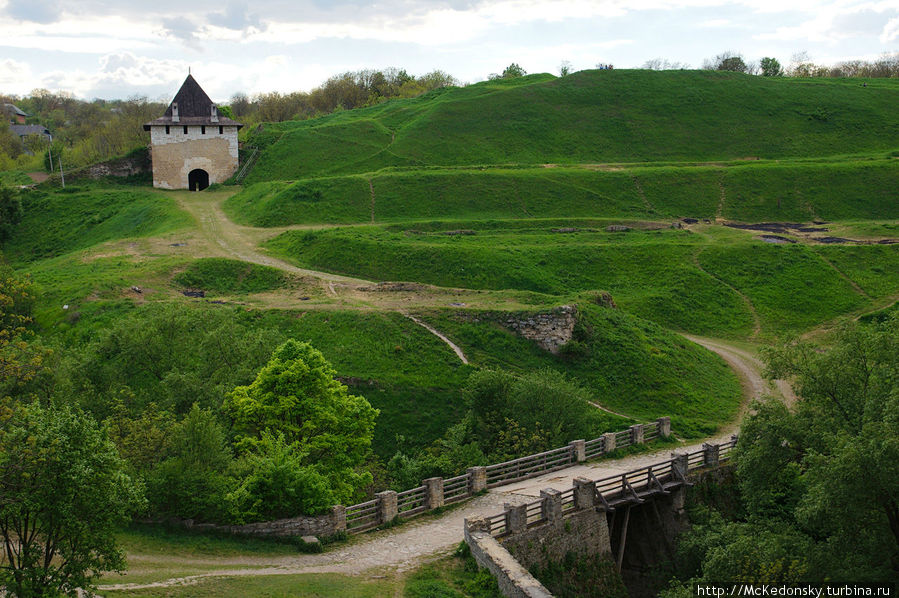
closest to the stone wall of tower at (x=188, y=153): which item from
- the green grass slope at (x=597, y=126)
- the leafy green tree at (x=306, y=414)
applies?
the green grass slope at (x=597, y=126)

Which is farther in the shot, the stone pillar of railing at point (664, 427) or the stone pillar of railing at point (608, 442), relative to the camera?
the stone pillar of railing at point (664, 427)

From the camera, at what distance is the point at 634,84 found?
3551 inches

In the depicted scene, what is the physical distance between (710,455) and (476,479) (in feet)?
24.8

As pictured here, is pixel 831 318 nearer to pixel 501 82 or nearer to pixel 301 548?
pixel 301 548

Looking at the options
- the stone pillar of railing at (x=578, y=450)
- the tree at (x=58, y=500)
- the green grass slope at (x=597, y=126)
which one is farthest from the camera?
the green grass slope at (x=597, y=126)

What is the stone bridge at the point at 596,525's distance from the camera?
16.7 metres

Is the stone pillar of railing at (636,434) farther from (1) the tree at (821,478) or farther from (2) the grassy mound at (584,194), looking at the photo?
(2) the grassy mound at (584,194)

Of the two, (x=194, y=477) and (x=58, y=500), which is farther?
(x=194, y=477)

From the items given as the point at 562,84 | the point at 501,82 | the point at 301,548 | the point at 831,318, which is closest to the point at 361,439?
the point at 301,548

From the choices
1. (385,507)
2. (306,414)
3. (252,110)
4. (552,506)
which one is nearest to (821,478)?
(552,506)

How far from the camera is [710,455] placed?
77.0 feet

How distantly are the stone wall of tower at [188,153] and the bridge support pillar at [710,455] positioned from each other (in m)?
54.2

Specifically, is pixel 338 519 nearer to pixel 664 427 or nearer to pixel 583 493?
pixel 583 493

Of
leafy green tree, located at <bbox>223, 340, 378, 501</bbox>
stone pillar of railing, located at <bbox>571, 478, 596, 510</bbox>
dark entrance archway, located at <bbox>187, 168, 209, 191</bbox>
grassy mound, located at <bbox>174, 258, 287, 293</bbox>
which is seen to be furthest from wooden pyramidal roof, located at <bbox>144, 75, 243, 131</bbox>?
stone pillar of railing, located at <bbox>571, 478, 596, 510</bbox>
